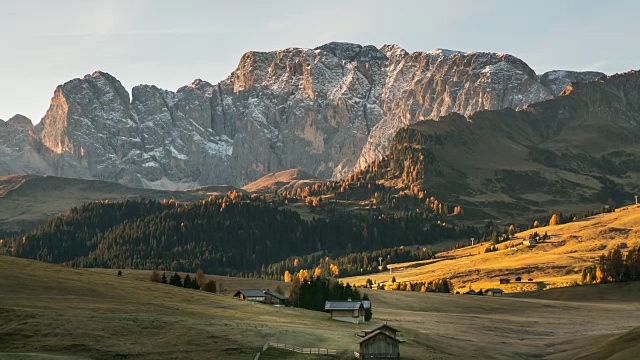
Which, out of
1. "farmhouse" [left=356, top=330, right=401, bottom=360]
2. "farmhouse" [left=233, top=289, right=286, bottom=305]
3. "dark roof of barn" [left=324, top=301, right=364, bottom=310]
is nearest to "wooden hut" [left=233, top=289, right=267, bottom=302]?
"farmhouse" [left=233, top=289, right=286, bottom=305]

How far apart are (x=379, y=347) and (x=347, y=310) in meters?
43.3

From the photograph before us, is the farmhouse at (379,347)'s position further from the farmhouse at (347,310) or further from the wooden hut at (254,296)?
the wooden hut at (254,296)

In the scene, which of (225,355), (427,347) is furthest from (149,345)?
(427,347)

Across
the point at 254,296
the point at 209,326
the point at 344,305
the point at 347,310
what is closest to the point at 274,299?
the point at 254,296

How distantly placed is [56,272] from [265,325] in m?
55.7

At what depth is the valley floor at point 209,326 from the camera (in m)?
89.6

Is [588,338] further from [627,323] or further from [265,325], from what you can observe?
[265,325]

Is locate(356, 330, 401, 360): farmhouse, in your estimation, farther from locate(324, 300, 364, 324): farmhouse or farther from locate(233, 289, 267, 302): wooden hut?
locate(233, 289, 267, 302): wooden hut

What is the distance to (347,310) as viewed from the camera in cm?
13925

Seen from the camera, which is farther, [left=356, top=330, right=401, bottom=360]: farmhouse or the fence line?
[left=356, top=330, right=401, bottom=360]: farmhouse

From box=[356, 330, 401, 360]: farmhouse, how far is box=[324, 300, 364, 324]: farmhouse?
40.1 metres

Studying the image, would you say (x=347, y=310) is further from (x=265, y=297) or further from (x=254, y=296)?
(x=254, y=296)

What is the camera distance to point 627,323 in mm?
146250

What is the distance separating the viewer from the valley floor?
89562 millimetres
